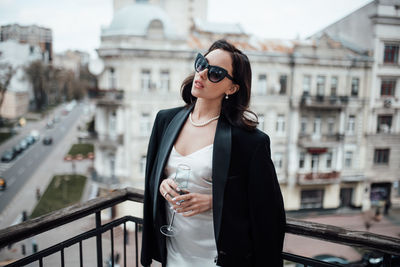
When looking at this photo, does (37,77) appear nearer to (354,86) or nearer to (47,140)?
(47,140)

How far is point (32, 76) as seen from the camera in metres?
6.56

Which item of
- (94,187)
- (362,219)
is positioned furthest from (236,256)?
(362,219)

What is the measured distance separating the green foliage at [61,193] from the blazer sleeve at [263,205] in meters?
8.58

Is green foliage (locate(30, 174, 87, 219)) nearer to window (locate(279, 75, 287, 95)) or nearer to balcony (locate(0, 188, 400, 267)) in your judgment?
window (locate(279, 75, 287, 95))

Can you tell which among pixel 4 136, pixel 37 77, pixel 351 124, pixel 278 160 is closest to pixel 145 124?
pixel 37 77

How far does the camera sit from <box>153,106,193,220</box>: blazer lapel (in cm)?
127

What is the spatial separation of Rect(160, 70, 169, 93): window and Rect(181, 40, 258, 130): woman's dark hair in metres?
7.86

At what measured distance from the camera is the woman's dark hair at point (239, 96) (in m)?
1.22

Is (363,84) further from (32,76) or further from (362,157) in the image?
(32,76)

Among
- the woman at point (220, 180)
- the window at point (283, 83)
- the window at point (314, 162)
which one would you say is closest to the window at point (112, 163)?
the window at point (283, 83)

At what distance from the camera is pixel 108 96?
8.87 metres

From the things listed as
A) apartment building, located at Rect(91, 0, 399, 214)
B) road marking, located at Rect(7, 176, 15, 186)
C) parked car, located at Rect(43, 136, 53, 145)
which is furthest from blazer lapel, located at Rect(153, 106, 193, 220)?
parked car, located at Rect(43, 136, 53, 145)

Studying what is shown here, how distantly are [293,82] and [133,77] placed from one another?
17.1ft

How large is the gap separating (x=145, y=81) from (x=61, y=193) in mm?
5105
